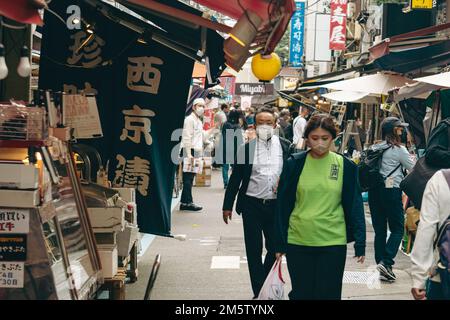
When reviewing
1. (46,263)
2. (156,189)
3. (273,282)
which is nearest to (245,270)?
(156,189)

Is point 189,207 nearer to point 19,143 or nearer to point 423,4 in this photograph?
point 423,4

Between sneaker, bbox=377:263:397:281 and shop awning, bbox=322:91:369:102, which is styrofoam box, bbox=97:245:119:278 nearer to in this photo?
sneaker, bbox=377:263:397:281

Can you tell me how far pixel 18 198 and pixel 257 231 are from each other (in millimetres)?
3805

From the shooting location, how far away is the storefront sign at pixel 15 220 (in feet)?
18.9

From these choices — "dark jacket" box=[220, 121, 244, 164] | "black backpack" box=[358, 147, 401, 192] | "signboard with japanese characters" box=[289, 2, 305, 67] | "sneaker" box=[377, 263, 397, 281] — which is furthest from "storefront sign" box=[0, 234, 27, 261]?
"signboard with japanese characters" box=[289, 2, 305, 67]

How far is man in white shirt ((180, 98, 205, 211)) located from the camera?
1752 cm

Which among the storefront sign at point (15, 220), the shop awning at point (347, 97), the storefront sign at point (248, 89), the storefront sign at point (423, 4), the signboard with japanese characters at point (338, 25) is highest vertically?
the signboard with japanese characters at point (338, 25)

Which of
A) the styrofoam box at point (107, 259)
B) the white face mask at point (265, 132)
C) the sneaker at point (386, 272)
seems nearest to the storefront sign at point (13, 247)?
the styrofoam box at point (107, 259)

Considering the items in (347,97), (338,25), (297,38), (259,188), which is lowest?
(259,188)

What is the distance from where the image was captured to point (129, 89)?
934 centimetres

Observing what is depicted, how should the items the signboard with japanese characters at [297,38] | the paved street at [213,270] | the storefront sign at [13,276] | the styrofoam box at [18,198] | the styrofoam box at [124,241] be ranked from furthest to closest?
1. the signboard with japanese characters at [297,38]
2. the paved street at [213,270]
3. the styrofoam box at [124,241]
4. the storefront sign at [13,276]
5. the styrofoam box at [18,198]

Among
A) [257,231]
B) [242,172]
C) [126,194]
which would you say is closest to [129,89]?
[126,194]

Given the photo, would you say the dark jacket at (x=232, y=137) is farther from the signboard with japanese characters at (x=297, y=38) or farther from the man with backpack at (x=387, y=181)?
the signboard with japanese characters at (x=297, y=38)

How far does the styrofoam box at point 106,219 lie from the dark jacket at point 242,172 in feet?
5.00
